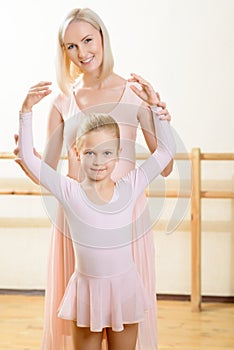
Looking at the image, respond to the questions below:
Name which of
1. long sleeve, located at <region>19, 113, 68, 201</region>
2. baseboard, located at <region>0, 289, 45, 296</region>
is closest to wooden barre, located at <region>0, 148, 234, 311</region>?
baseboard, located at <region>0, 289, 45, 296</region>

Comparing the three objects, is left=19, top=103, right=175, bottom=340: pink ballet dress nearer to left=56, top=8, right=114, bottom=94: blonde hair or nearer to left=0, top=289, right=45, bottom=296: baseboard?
left=56, top=8, right=114, bottom=94: blonde hair

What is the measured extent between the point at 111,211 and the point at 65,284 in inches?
15.9

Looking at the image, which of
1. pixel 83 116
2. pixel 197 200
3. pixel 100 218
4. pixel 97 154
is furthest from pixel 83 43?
pixel 197 200

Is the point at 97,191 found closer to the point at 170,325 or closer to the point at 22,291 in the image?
the point at 170,325

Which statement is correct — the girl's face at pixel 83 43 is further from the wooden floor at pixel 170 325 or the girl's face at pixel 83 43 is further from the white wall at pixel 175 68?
the white wall at pixel 175 68

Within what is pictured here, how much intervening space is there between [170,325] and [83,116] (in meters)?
1.73

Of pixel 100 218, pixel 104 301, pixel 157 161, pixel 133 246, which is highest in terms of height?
pixel 157 161

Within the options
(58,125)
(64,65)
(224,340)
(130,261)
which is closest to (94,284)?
(130,261)

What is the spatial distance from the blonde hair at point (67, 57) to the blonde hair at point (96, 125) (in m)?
0.21

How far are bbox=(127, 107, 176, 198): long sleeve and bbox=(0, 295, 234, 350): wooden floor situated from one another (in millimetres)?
1397

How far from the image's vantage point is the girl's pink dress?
2.13 meters

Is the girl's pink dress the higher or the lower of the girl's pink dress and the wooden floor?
the higher

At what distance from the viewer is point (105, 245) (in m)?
1.96

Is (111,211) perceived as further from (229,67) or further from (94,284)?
(229,67)
